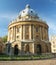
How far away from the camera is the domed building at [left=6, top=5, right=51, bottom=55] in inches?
2183

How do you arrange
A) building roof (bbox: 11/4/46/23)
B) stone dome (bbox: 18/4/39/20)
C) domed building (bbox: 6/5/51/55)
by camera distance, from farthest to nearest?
stone dome (bbox: 18/4/39/20)
building roof (bbox: 11/4/46/23)
domed building (bbox: 6/5/51/55)

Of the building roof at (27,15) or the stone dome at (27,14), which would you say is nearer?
the building roof at (27,15)

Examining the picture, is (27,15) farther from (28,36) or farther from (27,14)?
(28,36)

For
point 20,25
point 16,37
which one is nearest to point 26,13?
point 20,25

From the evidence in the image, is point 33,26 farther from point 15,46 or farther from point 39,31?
point 15,46

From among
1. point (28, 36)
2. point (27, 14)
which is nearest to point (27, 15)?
point (27, 14)

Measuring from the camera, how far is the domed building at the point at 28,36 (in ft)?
182

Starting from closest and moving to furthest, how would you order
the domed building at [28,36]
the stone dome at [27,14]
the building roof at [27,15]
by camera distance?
1. the domed building at [28,36]
2. the building roof at [27,15]
3. the stone dome at [27,14]

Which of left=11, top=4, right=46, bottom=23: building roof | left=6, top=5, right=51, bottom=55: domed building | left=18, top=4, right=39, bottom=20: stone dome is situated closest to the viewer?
left=6, top=5, right=51, bottom=55: domed building

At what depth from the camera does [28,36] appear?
5800 cm

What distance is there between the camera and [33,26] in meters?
58.2

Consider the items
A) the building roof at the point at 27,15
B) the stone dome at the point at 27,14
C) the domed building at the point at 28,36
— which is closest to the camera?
the domed building at the point at 28,36

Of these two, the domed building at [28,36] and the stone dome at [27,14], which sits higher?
the stone dome at [27,14]

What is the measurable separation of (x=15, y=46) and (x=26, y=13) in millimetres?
16002
